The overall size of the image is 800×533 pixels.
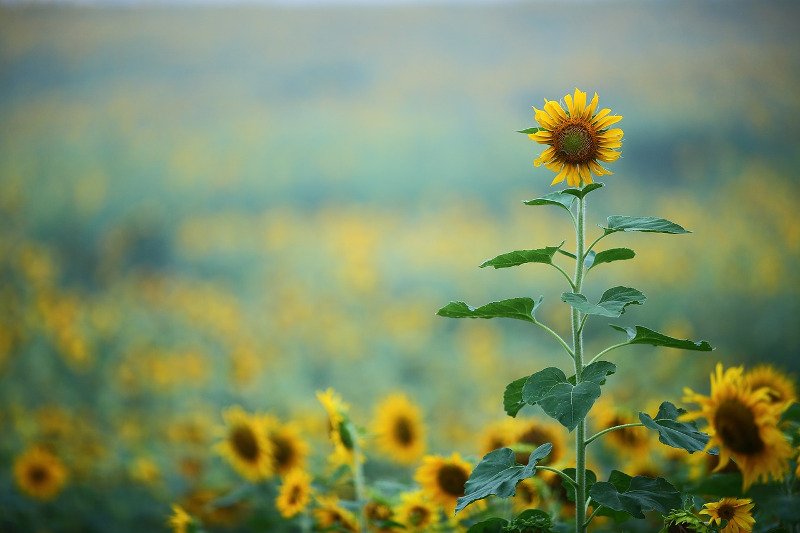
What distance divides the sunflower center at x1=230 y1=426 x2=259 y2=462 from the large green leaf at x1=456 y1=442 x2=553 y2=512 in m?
0.53

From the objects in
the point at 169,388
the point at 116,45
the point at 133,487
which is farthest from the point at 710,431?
the point at 116,45

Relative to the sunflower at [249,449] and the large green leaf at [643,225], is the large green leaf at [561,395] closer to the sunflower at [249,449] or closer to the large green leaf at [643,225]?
the large green leaf at [643,225]

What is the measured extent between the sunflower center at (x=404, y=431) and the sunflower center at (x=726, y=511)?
601mm

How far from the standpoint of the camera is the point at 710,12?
349 cm

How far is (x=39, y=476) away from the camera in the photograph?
4.57 ft

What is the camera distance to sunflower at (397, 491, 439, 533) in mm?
819

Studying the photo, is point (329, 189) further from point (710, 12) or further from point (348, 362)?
point (710, 12)

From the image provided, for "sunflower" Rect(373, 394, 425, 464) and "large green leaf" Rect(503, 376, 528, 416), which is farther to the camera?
"sunflower" Rect(373, 394, 425, 464)

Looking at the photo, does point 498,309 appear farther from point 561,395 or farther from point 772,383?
point 772,383

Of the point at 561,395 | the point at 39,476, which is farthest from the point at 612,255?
the point at 39,476

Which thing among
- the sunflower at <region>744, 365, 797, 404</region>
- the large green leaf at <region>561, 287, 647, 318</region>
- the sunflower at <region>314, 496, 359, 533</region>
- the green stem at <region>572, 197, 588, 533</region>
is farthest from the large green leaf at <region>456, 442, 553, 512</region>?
the sunflower at <region>744, 365, 797, 404</region>

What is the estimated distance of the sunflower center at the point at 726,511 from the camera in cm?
64

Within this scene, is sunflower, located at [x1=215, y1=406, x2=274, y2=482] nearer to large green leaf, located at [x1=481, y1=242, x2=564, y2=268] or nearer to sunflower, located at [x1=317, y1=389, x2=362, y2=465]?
sunflower, located at [x1=317, y1=389, x2=362, y2=465]

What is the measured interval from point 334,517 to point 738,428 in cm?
51
